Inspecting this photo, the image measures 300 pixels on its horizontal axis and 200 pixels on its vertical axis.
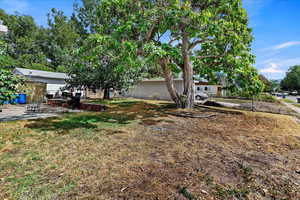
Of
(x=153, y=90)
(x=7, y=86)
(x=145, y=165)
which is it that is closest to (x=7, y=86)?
(x=7, y=86)

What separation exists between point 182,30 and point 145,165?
25.0 ft

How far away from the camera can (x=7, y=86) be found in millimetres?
4520

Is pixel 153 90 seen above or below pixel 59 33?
below

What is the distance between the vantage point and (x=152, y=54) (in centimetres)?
627

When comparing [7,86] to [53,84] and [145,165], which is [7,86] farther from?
[53,84]

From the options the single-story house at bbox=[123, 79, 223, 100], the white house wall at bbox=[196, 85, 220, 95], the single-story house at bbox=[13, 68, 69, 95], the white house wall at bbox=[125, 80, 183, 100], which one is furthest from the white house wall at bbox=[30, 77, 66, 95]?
the white house wall at bbox=[196, 85, 220, 95]

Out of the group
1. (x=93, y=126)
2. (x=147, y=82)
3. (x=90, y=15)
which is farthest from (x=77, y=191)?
(x=90, y=15)

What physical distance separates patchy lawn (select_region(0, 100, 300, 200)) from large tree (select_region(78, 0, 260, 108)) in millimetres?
3835

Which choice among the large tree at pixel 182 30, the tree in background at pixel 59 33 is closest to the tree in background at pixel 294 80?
the large tree at pixel 182 30

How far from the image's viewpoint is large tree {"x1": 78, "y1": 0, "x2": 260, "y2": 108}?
22.0ft

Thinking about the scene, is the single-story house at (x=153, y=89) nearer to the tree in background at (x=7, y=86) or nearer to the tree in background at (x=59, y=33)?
the tree in background at (x=7, y=86)

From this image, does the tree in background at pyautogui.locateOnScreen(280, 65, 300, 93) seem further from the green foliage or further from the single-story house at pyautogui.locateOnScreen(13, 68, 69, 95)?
the green foliage

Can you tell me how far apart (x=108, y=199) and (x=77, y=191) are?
54 cm

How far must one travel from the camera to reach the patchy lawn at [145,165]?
90.8 inches
